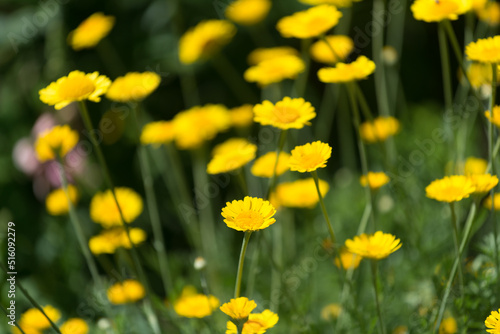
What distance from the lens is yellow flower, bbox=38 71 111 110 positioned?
613 mm

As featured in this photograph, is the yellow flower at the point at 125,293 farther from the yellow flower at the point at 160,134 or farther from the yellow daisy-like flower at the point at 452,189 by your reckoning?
the yellow daisy-like flower at the point at 452,189

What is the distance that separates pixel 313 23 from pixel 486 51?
0.21m

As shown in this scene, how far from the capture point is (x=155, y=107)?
148 centimetres

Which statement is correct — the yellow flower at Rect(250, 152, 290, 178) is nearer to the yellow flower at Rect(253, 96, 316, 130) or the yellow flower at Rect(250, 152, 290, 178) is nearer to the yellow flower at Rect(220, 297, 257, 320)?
the yellow flower at Rect(253, 96, 316, 130)

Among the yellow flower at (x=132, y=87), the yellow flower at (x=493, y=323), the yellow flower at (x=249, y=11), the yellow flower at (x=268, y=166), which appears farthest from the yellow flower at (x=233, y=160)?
the yellow flower at (x=249, y=11)

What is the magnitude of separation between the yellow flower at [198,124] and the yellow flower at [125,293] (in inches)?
9.2

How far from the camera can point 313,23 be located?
2.42 ft

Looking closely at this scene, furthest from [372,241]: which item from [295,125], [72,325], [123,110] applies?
[123,110]

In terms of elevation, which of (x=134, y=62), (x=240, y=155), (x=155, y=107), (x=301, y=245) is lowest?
(x=301, y=245)

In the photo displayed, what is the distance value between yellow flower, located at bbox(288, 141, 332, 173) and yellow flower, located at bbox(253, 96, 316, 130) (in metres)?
0.04

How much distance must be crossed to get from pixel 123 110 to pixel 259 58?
0.40 meters

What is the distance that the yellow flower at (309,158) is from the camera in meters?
0.56

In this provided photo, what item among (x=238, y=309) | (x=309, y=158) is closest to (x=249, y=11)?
(x=309, y=158)

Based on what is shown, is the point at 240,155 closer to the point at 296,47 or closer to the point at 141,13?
the point at 141,13
